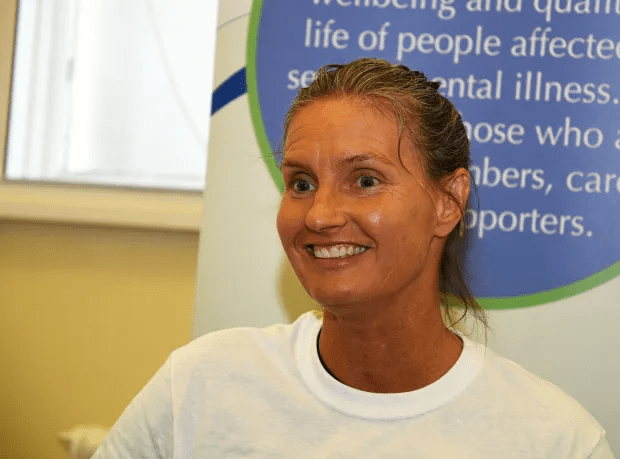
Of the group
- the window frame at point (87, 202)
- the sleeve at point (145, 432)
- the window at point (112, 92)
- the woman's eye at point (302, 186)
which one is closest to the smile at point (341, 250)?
the woman's eye at point (302, 186)

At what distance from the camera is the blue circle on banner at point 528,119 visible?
138cm

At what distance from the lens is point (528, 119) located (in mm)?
1401

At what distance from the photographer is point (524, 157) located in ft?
4.59

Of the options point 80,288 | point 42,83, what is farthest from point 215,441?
point 42,83

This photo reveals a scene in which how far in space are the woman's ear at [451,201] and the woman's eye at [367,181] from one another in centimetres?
13

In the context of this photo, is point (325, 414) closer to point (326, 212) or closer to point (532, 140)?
point (326, 212)

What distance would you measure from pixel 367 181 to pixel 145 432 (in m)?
0.51

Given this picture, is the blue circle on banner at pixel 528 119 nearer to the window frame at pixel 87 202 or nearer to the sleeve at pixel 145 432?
the sleeve at pixel 145 432

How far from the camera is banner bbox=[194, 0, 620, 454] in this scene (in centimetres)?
138

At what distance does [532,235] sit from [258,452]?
0.63 metres

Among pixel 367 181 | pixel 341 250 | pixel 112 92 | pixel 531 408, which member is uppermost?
pixel 112 92

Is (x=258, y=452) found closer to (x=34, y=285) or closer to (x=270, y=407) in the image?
(x=270, y=407)

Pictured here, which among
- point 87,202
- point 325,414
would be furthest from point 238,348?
point 87,202

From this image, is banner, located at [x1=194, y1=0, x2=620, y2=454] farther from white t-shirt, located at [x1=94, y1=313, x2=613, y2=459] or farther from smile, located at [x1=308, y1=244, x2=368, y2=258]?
smile, located at [x1=308, y1=244, x2=368, y2=258]
